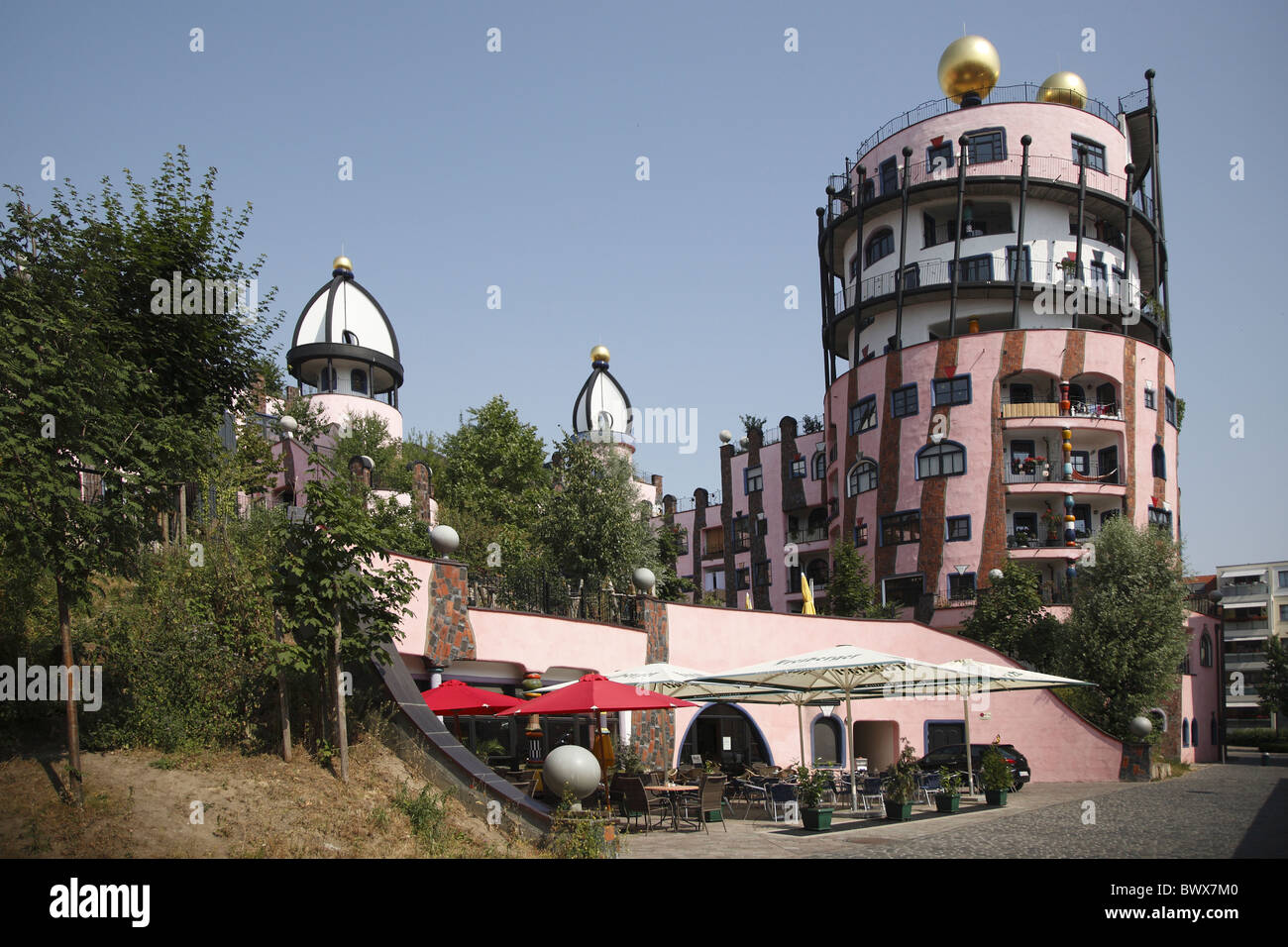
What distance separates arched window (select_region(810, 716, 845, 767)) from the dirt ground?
21072 millimetres

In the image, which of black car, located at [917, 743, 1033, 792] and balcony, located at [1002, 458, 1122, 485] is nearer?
black car, located at [917, 743, 1033, 792]

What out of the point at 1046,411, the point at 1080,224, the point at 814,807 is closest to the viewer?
the point at 814,807

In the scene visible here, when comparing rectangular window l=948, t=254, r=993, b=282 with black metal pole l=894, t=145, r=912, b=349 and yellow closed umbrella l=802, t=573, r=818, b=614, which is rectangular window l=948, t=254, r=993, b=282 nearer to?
black metal pole l=894, t=145, r=912, b=349

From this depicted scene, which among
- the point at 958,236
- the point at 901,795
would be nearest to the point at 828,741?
the point at 901,795

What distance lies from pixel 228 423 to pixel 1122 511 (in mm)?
33280

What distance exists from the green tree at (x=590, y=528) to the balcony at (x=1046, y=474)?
15.8 metres

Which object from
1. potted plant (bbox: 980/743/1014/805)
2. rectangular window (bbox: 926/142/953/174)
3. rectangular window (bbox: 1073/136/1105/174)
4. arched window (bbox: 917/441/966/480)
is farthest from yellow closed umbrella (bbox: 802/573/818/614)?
rectangular window (bbox: 1073/136/1105/174)

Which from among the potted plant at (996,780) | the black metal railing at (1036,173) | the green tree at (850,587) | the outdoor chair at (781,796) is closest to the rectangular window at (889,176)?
the black metal railing at (1036,173)

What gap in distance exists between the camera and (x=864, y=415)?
45875 mm

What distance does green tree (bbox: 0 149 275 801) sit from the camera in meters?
11.0

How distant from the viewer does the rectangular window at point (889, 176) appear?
4734 cm

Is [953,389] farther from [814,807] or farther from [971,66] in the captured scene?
[814,807]

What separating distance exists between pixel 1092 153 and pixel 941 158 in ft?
22.7
